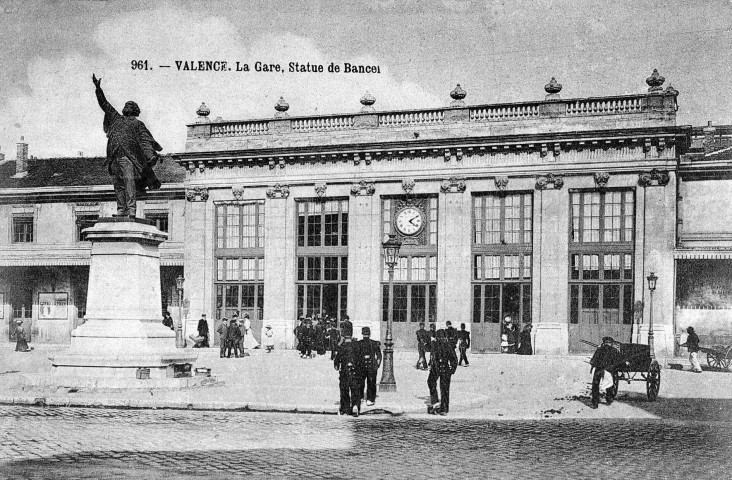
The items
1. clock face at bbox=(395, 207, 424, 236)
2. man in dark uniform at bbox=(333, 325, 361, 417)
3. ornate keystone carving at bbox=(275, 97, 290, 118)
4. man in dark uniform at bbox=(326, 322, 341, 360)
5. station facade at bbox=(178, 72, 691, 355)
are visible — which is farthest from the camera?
ornate keystone carving at bbox=(275, 97, 290, 118)

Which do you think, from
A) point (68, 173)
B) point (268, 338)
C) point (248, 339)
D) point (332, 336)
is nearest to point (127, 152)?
point (332, 336)

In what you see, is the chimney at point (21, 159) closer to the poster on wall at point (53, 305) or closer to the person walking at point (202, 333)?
the poster on wall at point (53, 305)

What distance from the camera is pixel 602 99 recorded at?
2677 centimetres

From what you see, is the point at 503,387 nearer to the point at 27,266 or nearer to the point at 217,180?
the point at 217,180

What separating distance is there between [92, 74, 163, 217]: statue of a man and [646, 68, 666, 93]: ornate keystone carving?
17504 millimetres

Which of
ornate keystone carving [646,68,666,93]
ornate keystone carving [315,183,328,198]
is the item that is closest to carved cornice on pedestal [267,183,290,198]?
ornate keystone carving [315,183,328,198]

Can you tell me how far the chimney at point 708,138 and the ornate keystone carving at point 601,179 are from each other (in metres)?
6.44

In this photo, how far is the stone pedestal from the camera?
1365 centimetres

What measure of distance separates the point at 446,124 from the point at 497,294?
623cm

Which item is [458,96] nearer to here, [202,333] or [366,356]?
[202,333]

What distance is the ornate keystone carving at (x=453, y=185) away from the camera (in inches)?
1104

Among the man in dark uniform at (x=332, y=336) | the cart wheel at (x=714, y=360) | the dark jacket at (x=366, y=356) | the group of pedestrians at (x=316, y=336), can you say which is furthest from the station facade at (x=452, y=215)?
the dark jacket at (x=366, y=356)

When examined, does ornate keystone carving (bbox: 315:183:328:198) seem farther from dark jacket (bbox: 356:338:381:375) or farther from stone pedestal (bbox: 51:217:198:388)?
dark jacket (bbox: 356:338:381:375)

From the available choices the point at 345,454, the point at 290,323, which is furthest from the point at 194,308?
the point at 345,454
